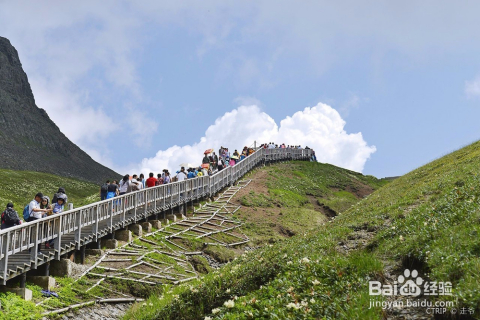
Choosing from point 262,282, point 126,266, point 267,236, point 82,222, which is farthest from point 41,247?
point 267,236

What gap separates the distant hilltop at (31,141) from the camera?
156m

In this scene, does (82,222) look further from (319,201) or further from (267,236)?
(319,201)

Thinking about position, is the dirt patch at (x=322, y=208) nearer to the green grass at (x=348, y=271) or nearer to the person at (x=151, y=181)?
the person at (x=151, y=181)

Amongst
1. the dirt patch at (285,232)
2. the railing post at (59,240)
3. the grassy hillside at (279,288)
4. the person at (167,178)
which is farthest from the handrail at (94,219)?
the dirt patch at (285,232)

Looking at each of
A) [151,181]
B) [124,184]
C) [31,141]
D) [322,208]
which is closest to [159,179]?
[151,181]

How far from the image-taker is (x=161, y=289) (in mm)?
16016

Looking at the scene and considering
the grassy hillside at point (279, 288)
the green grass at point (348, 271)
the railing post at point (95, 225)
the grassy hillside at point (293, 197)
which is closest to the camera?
the green grass at point (348, 271)

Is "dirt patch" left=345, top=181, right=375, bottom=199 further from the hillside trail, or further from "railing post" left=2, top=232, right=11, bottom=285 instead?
"railing post" left=2, top=232, right=11, bottom=285

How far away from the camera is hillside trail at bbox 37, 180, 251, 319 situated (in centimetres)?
1447

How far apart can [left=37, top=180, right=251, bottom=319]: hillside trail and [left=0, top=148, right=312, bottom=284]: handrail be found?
1121mm

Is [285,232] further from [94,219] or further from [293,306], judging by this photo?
[293,306]

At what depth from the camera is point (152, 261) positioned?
1889 cm

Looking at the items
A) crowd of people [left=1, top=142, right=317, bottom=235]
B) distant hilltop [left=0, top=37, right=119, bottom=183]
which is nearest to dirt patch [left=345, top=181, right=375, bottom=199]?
crowd of people [left=1, top=142, right=317, bottom=235]

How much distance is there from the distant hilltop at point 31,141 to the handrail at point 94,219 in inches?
5199
